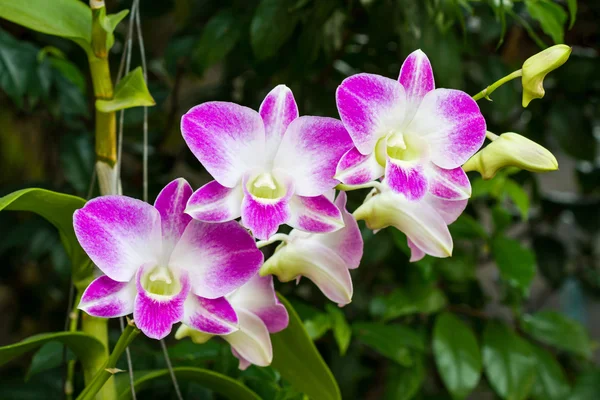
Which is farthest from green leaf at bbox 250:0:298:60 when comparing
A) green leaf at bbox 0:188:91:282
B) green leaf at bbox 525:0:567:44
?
green leaf at bbox 0:188:91:282

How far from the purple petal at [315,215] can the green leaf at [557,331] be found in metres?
0.77

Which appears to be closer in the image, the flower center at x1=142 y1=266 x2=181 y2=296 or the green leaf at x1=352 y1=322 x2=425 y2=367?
the flower center at x1=142 y1=266 x2=181 y2=296

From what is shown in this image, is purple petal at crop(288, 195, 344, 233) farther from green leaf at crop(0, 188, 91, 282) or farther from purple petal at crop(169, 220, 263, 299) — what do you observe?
green leaf at crop(0, 188, 91, 282)

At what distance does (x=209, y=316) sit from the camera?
416mm

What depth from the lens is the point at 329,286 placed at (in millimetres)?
451

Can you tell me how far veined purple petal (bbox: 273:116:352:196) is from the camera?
0.40m

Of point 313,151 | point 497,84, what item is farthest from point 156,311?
point 497,84

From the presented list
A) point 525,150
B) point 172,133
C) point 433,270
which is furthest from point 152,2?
point 525,150

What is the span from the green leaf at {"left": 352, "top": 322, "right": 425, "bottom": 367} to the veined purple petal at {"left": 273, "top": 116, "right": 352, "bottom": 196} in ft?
1.86

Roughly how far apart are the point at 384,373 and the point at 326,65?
0.63 metres

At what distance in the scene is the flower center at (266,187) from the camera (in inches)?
15.7

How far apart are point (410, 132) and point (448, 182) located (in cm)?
4

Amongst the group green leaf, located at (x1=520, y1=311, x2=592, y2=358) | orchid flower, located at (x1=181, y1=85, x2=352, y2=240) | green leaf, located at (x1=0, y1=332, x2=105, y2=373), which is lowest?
green leaf, located at (x1=520, y1=311, x2=592, y2=358)

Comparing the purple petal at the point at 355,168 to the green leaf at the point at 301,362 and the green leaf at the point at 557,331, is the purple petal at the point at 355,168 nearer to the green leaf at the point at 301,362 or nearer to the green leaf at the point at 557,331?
the green leaf at the point at 301,362
